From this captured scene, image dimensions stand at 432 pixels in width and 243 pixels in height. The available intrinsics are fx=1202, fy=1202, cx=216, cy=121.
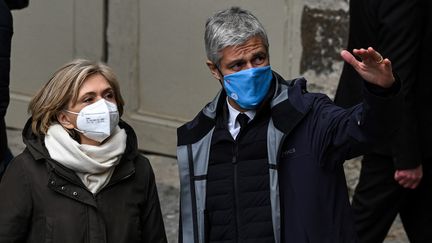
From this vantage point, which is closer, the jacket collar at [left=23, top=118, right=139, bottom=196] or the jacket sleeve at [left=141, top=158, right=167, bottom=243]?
the jacket collar at [left=23, top=118, right=139, bottom=196]

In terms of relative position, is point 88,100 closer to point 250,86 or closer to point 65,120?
point 65,120

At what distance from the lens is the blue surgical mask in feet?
13.5

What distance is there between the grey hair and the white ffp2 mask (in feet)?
1.40

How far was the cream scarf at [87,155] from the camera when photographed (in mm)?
4230

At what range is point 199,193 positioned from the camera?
421cm

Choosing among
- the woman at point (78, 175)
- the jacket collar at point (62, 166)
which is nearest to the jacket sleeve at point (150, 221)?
the woman at point (78, 175)

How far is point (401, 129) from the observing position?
532cm

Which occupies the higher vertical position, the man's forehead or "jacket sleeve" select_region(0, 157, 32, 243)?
the man's forehead

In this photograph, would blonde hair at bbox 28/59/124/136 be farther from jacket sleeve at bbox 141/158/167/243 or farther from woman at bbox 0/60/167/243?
jacket sleeve at bbox 141/158/167/243

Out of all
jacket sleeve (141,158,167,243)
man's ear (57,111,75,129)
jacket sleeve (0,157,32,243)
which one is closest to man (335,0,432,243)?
jacket sleeve (141,158,167,243)

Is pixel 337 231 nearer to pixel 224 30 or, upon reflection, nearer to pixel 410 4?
pixel 224 30

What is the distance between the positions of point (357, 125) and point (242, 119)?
0.51 m

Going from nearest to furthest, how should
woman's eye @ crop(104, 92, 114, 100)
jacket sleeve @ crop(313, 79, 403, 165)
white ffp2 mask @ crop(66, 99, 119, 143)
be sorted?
jacket sleeve @ crop(313, 79, 403, 165)
white ffp2 mask @ crop(66, 99, 119, 143)
woman's eye @ crop(104, 92, 114, 100)

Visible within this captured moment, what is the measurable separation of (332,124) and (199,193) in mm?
550
